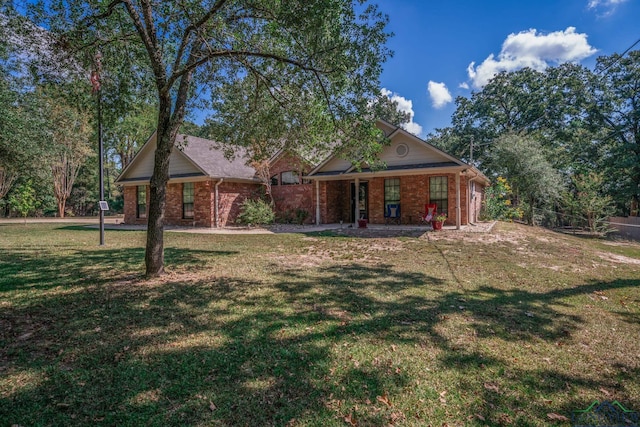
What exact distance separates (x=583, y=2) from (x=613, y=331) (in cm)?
1068

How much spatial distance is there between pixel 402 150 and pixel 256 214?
297 inches

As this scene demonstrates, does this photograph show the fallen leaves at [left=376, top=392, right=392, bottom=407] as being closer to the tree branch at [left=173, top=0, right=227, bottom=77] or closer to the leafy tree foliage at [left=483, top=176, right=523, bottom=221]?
the tree branch at [left=173, top=0, right=227, bottom=77]

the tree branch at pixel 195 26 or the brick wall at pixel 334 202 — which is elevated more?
the tree branch at pixel 195 26

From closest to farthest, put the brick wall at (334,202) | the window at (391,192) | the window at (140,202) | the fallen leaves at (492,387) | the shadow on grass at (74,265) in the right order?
1. the fallen leaves at (492,387)
2. the shadow on grass at (74,265)
3. the window at (391,192)
4. the brick wall at (334,202)
5. the window at (140,202)

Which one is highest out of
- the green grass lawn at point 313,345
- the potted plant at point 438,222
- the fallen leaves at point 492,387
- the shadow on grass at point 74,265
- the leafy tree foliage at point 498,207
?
the leafy tree foliage at point 498,207

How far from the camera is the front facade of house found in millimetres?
14078

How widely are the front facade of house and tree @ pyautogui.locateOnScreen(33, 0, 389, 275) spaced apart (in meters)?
7.08

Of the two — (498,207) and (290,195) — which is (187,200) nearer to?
(290,195)

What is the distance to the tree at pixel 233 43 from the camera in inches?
205

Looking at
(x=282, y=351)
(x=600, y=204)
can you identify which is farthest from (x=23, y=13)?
(x=600, y=204)

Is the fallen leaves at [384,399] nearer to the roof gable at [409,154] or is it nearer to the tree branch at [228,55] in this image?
the tree branch at [228,55]

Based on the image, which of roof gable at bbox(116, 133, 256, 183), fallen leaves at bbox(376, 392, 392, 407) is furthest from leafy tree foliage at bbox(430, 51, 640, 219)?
fallen leaves at bbox(376, 392, 392, 407)

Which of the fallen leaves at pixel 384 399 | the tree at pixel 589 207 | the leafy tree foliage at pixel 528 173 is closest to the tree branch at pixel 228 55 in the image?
the fallen leaves at pixel 384 399

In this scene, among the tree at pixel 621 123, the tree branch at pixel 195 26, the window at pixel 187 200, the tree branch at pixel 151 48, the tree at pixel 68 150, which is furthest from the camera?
the tree at pixel 68 150
